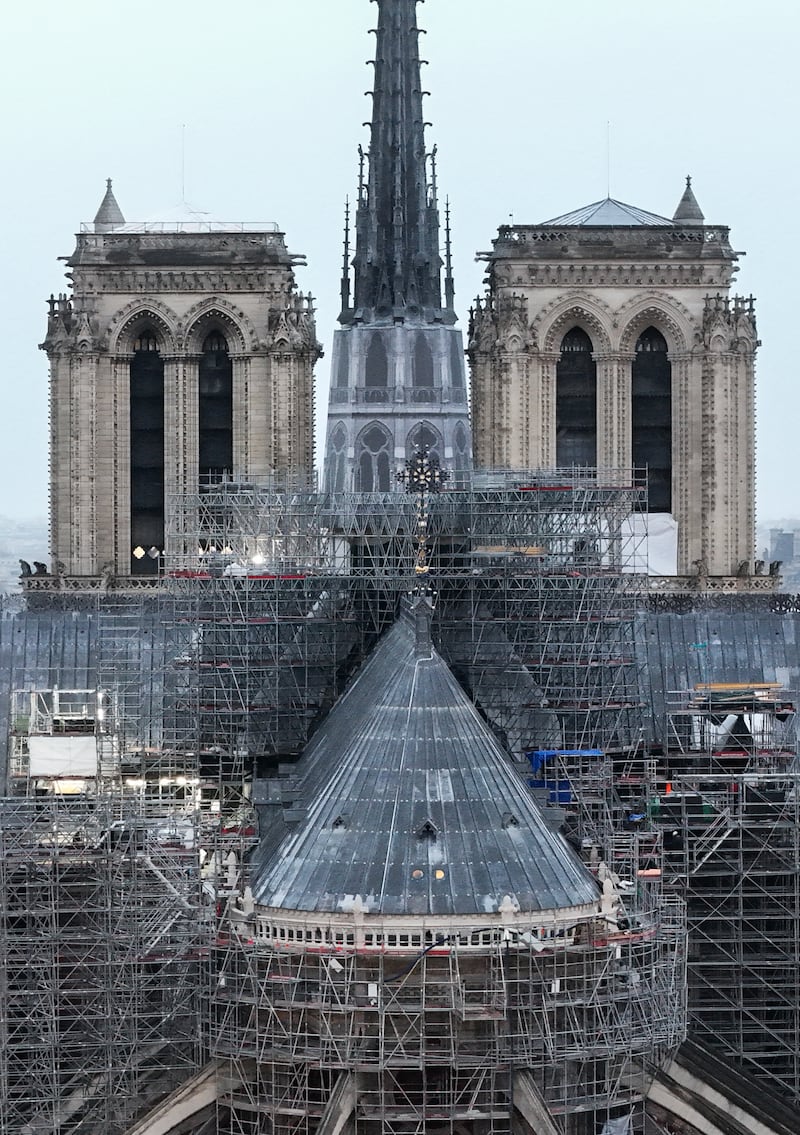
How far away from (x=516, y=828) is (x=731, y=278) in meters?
40.8

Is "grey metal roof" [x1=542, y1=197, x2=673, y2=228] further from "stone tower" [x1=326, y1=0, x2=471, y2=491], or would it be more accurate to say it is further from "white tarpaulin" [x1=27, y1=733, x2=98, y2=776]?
"white tarpaulin" [x1=27, y1=733, x2=98, y2=776]

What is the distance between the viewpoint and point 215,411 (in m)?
134

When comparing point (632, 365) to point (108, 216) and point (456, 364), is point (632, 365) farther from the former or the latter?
point (108, 216)

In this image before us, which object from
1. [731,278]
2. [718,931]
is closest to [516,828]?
[718,931]

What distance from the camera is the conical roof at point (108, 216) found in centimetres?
13625

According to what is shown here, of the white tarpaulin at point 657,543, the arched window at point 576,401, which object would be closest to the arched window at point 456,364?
the arched window at point 576,401

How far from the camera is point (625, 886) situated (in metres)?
100

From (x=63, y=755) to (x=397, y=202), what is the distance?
106 feet

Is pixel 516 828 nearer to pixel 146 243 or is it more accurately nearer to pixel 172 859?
pixel 172 859

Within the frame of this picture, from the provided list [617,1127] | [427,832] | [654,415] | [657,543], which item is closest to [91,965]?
[427,832]

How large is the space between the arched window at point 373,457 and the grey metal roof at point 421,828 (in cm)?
2473

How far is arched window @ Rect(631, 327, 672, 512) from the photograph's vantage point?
134 m

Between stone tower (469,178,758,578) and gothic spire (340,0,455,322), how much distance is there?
2.91m

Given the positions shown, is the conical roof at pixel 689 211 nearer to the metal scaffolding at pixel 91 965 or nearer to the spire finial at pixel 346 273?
the spire finial at pixel 346 273
